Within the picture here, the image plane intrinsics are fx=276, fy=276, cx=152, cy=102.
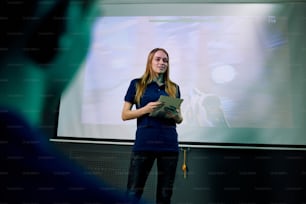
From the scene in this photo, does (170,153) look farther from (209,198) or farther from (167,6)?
(167,6)

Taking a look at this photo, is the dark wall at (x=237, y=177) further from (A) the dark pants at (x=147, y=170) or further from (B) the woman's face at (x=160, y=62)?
(B) the woman's face at (x=160, y=62)

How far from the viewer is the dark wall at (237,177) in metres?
1.18

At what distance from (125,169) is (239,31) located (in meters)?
0.80

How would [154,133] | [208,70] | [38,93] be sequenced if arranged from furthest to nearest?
[38,93] → [208,70] → [154,133]

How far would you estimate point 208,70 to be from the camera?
1202mm

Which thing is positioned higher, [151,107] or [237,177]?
[151,107]

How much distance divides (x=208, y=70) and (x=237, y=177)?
484mm

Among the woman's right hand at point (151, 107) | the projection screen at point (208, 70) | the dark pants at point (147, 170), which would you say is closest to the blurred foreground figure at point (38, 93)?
the projection screen at point (208, 70)

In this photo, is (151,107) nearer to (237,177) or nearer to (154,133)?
(154,133)

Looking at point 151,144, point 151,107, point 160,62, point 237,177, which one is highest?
point 160,62

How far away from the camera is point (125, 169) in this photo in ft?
4.11

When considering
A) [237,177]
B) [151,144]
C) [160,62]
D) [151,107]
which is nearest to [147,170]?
[151,144]

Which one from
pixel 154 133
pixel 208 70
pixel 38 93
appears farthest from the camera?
pixel 38 93

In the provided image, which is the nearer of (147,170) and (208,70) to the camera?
(147,170)
